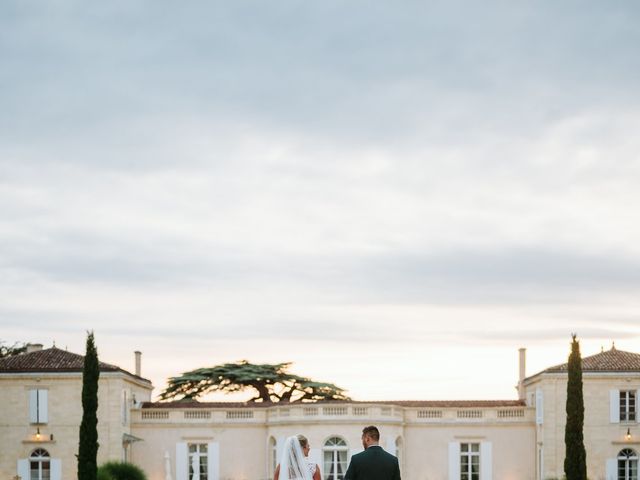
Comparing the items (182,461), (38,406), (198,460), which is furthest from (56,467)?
(198,460)

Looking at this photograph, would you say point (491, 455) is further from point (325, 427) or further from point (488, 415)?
point (325, 427)

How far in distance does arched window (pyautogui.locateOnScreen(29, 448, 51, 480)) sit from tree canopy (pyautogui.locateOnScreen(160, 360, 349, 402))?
17.7m

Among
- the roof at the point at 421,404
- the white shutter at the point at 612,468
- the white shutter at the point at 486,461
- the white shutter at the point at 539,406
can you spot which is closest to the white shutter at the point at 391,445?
the roof at the point at 421,404

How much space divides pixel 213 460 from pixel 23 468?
23.4 ft

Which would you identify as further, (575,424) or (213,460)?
(213,460)

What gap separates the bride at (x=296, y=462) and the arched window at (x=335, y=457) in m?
31.3

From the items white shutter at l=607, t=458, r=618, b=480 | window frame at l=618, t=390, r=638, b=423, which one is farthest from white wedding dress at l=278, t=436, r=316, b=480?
window frame at l=618, t=390, r=638, b=423

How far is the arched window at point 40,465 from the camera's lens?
46.1 meters

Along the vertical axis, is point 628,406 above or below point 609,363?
below

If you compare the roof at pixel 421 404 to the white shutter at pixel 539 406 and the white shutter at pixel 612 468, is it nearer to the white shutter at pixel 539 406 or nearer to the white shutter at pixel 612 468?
the white shutter at pixel 539 406

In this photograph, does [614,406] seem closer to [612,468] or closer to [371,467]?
[612,468]

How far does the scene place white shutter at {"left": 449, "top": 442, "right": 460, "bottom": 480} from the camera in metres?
46.9

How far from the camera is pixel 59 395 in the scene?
46.2 meters

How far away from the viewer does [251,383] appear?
66000 mm
